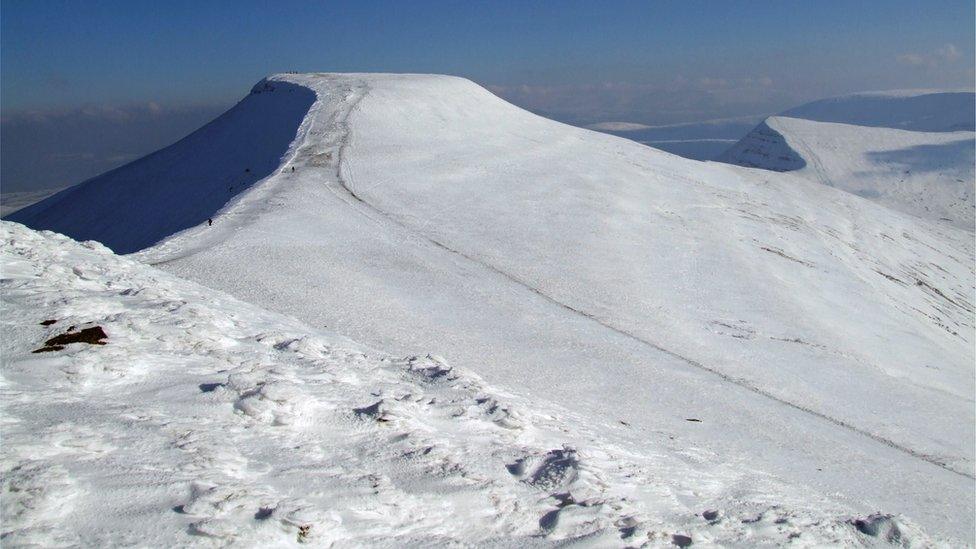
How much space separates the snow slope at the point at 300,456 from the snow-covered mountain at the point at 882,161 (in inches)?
1618

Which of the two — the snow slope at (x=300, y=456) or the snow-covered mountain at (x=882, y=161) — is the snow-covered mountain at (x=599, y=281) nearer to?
the snow slope at (x=300, y=456)

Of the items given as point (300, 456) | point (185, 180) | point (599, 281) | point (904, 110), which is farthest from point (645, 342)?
point (904, 110)

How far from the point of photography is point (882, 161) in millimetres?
49031

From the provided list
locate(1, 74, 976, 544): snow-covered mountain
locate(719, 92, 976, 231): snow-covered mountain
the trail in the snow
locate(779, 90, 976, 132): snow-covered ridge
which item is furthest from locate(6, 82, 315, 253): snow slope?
locate(779, 90, 976, 132): snow-covered ridge

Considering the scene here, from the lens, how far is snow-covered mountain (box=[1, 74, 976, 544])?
8.22 metres

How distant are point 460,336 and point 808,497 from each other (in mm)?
4698

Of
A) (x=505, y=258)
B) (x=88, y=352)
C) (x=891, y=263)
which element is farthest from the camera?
(x=891, y=263)

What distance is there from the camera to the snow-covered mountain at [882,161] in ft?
141

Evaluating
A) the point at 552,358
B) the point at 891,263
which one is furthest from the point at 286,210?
the point at 891,263

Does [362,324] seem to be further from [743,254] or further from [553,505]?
[743,254]

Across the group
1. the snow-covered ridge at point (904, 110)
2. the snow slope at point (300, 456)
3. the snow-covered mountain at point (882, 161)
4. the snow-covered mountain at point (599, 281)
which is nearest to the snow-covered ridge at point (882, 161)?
the snow-covered mountain at point (882, 161)

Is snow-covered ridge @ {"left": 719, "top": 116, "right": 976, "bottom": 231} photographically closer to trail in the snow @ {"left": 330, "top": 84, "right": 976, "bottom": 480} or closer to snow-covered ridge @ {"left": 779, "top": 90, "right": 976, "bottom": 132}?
trail in the snow @ {"left": 330, "top": 84, "right": 976, "bottom": 480}

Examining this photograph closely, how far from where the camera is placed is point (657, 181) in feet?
81.3

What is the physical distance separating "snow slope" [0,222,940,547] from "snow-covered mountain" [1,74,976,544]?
3.70 ft
